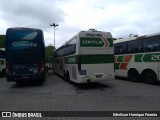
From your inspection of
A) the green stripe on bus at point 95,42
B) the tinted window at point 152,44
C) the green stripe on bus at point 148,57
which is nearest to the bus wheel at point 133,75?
the green stripe on bus at point 148,57

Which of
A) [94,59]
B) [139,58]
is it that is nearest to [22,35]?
[94,59]

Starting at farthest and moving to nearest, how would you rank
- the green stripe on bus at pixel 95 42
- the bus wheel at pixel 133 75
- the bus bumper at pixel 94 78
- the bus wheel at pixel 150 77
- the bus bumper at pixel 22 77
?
the bus wheel at pixel 133 75, the bus bumper at pixel 22 77, the bus wheel at pixel 150 77, the green stripe on bus at pixel 95 42, the bus bumper at pixel 94 78

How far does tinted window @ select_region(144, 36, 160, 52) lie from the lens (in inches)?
579

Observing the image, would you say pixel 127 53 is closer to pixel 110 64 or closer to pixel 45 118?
pixel 110 64

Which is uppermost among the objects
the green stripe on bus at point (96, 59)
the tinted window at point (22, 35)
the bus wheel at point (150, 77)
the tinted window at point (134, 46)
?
the tinted window at point (22, 35)

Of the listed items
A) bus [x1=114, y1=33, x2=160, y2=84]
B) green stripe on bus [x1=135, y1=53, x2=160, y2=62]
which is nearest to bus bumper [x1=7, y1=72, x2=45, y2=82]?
bus [x1=114, y1=33, x2=160, y2=84]

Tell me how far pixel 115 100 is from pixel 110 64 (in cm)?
434

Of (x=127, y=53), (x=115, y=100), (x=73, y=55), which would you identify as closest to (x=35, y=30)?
(x=73, y=55)

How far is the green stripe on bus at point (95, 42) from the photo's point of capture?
13.8 m

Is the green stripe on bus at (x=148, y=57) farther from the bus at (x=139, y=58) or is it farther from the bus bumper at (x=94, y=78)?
the bus bumper at (x=94, y=78)

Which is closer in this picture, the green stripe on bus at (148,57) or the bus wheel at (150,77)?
the green stripe on bus at (148,57)

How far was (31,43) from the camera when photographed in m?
15.9

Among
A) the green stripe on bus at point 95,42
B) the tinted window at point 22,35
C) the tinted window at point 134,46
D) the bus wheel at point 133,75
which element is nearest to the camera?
the green stripe on bus at point 95,42

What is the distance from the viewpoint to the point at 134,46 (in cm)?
1709
